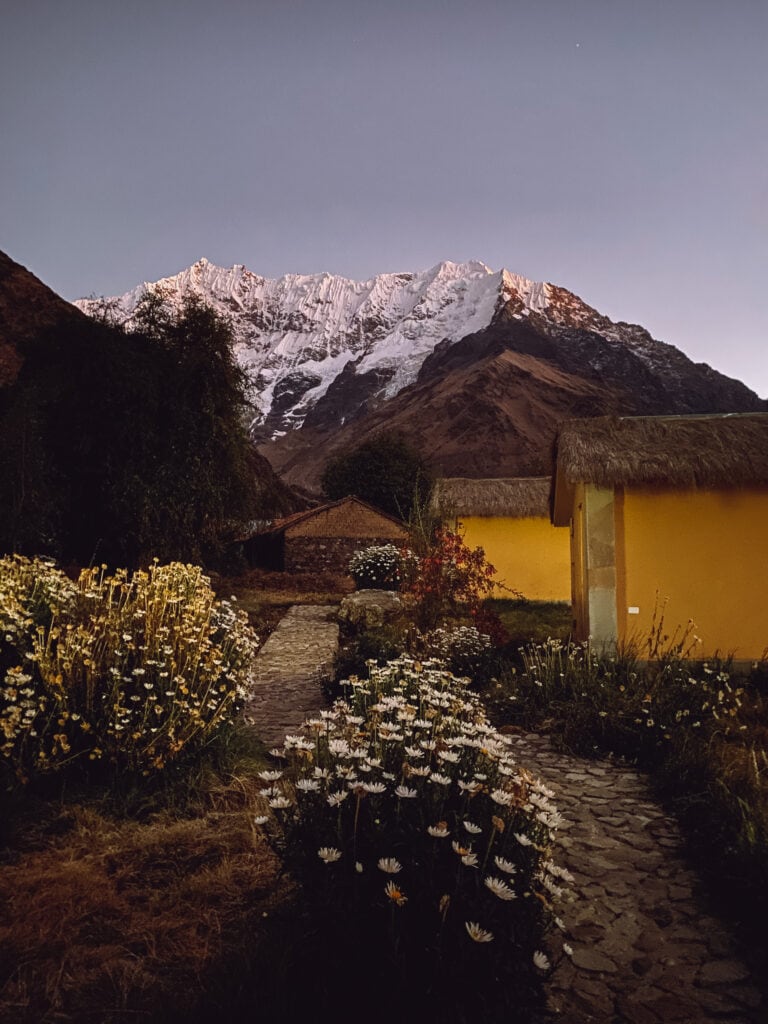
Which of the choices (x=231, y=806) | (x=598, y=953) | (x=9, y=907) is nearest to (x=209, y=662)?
(x=231, y=806)

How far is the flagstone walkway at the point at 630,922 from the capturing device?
2.57m

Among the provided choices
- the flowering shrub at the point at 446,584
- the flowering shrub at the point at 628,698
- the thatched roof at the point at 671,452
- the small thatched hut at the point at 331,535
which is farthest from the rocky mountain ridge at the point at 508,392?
the flowering shrub at the point at 628,698

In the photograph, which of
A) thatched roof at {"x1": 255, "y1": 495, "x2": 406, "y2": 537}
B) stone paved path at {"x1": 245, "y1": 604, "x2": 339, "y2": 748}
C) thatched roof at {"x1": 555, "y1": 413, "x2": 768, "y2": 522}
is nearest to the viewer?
stone paved path at {"x1": 245, "y1": 604, "x2": 339, "y2": 748}

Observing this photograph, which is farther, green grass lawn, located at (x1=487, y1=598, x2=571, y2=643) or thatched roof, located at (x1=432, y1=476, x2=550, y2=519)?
thatched roof, located at (x1=432, y1=476, x2=550, y2=519)

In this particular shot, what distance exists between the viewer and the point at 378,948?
2250mm

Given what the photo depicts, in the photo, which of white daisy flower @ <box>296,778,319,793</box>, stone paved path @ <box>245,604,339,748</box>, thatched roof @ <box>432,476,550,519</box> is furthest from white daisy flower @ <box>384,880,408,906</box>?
thatched roof @ <box>432,476,550,519</box>

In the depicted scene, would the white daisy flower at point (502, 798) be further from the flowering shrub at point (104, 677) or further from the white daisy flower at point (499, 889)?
the flowering shrub at point (104, 677)

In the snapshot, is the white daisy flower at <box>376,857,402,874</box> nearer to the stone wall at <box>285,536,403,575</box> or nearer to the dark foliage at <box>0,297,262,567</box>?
the dark foliage at <box>0,297,262,567</box>

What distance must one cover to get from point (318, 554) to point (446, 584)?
60.6 feet

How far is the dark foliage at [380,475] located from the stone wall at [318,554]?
1101 cm

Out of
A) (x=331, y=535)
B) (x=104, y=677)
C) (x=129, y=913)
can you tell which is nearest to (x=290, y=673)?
(x=104, y=677)

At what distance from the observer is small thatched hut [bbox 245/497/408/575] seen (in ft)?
94.3

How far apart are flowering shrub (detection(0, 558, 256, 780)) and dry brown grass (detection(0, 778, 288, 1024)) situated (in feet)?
1.37

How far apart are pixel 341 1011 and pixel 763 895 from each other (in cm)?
218
